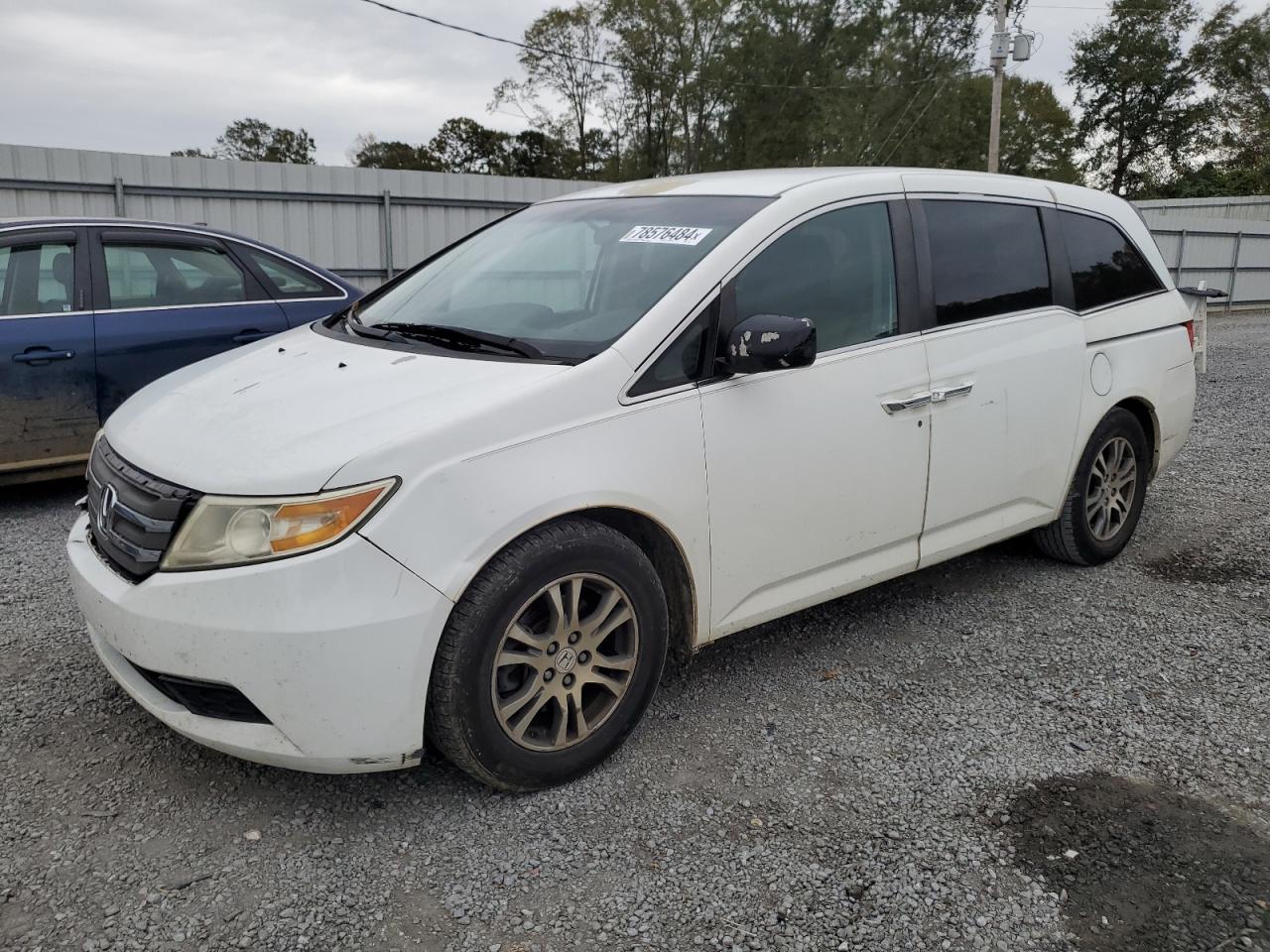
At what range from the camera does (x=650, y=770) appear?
2906 mm

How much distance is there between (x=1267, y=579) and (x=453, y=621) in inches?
155

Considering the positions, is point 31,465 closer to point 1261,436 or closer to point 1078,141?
point 1261,436

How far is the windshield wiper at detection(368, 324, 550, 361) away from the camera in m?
2.94

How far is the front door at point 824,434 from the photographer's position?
303 centimetres

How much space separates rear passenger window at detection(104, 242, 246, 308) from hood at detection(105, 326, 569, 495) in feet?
8.93

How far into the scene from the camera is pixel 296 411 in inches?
106

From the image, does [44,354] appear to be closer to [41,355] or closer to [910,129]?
[41,355]

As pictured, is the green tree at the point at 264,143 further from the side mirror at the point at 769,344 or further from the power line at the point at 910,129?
the side mirror at the point at 769,344

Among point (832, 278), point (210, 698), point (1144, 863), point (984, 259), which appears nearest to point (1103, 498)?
point (984, 259)

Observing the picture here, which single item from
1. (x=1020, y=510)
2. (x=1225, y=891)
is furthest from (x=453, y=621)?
(x=1020, y=510)

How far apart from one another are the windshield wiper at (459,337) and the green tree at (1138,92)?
5044 cm

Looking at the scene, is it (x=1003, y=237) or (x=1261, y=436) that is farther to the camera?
(x=1261, y=436)

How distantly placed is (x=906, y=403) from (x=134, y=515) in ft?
7.92

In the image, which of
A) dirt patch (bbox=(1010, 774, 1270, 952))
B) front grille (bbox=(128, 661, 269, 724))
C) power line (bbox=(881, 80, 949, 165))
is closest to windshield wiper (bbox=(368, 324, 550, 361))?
front grille (bbox=(128, 661, 269, 724))
